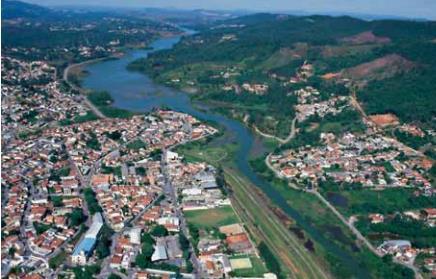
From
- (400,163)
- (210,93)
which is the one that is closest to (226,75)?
(210,93)

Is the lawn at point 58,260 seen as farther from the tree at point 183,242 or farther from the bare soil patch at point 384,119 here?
the bare soil patch at point 384,119

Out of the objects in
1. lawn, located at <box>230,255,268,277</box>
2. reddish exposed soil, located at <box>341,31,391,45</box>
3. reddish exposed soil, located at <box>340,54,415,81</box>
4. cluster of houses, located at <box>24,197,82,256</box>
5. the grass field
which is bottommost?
the grass field

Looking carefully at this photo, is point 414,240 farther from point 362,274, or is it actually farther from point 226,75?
point 226,75

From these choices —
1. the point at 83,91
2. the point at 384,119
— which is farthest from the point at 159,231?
the point at 83,91

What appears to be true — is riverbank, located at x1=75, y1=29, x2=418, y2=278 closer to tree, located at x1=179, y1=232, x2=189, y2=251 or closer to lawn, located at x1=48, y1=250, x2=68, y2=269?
tree, located at x1=179, y1=232, x2=189, y2=251

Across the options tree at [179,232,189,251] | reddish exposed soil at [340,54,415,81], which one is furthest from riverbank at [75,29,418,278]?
reddish exposed soil at [340,54,415,81]
